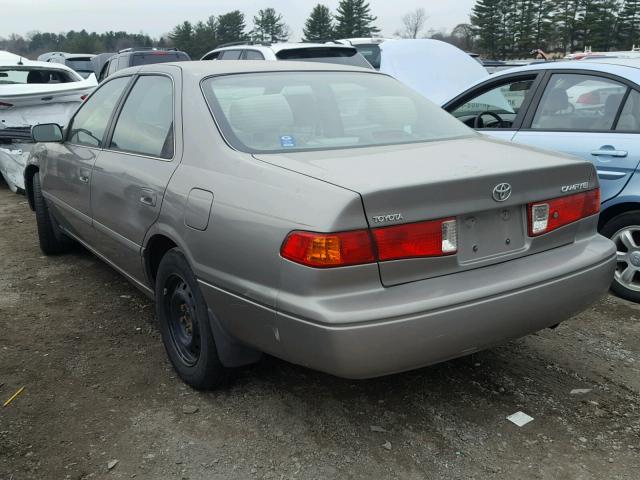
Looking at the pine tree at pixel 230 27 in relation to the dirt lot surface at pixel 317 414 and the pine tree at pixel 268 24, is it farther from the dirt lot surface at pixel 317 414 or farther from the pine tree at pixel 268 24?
the dirt lot surface at pixel 317 414

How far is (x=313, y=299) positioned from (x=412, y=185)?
1.84 ft

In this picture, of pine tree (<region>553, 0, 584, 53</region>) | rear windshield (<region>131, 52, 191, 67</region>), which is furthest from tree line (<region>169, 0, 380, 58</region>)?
rear windshield (<region>131, 52, 191, 67</region>)

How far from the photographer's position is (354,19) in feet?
250

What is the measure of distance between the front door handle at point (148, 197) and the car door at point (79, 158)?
86 cm

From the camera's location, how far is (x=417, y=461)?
2.58 meters

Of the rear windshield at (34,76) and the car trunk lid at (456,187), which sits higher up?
the rear windshield at (34,76)

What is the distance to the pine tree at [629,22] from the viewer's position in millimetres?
53594

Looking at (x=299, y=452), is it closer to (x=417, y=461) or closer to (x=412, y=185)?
(x=417, y=461)

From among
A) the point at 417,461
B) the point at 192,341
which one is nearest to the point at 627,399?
the point at 417,461

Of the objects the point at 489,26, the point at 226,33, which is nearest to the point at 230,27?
the point at 226,33

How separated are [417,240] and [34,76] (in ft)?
26.6

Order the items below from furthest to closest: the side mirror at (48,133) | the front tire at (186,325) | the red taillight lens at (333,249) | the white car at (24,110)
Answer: the white car at (24,110) → the side mirror at (48,133) → the front tire at (186,325) → the red taillight lens at (333,249)

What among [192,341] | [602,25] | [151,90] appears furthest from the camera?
[602,25]

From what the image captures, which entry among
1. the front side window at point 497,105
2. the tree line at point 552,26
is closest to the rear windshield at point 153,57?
the front side window at point 497,105
